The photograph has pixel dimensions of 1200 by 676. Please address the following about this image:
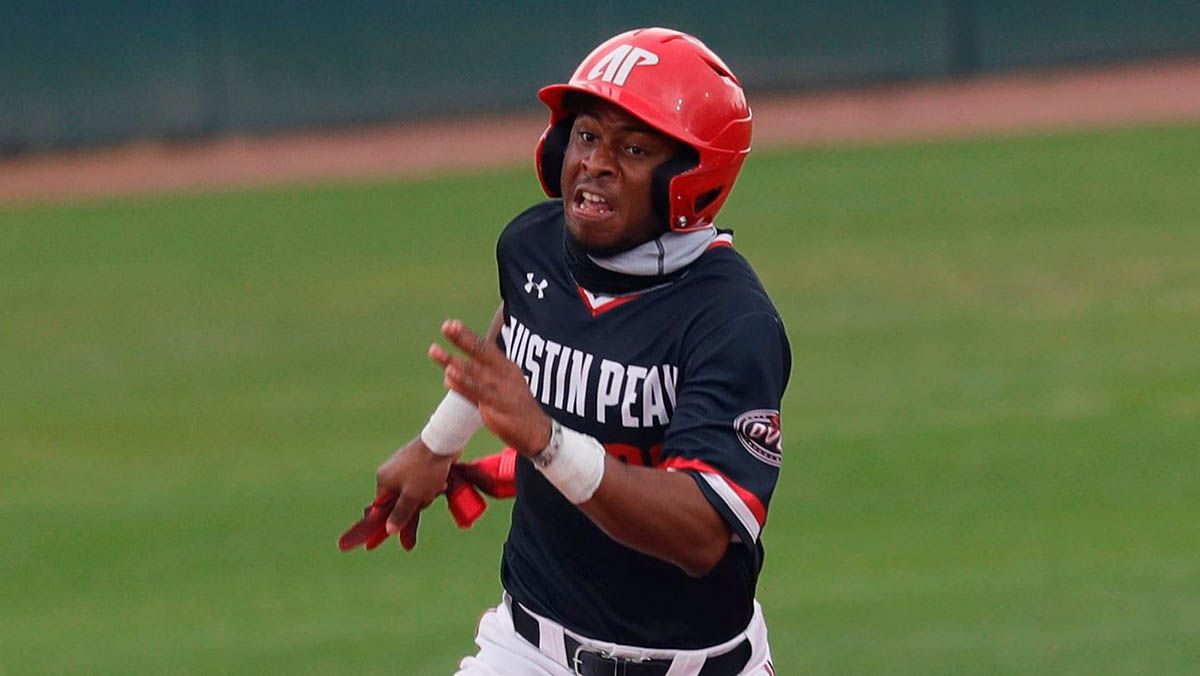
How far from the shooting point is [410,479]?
5.18 meters

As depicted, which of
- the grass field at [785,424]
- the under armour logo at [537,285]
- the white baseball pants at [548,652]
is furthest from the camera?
the grass field at [785,424]

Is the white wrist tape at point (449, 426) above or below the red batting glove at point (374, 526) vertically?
above

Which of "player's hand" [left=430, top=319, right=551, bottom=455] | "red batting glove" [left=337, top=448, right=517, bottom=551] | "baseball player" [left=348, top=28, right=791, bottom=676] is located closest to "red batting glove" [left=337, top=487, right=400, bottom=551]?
"red batting glove" [left=337, top=448, right=517, bottom=551]

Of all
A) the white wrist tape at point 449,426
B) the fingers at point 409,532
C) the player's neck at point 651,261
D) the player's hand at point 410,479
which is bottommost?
the fingers at point 409,532

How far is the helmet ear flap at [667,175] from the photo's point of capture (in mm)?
4527

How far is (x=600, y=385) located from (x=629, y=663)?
2.15ft

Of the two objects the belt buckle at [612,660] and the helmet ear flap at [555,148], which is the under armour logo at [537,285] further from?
the belt buckle at [612,660]

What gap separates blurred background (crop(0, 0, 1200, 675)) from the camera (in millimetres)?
9000

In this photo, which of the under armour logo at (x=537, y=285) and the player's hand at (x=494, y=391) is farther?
the under armour logo at (x=537, y=285)

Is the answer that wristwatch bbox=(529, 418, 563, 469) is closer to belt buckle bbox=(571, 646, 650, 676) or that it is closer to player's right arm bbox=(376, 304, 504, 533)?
belt buckle bbox=(571, 646, 650, 676)

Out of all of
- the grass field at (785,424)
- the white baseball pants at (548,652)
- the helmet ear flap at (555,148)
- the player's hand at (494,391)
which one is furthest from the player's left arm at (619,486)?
the grass field at (785,424)

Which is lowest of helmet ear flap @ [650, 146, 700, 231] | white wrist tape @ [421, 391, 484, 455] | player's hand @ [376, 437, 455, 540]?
player's hand @ [376, 437, 455, 540]

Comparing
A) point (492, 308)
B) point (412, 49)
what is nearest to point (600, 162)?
point (492, 308)

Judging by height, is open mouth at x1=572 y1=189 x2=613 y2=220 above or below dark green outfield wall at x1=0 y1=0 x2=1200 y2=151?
above
